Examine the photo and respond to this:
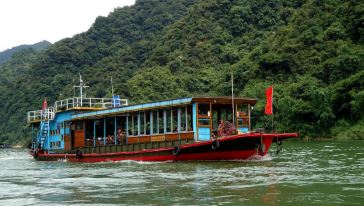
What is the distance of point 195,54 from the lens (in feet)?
241

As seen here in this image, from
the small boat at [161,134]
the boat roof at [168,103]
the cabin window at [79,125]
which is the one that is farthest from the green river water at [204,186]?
the cabin window at [79,125]

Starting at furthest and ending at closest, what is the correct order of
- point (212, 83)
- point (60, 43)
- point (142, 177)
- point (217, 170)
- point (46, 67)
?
1. point (60, 43)
2. point (46, 67)
3. point (212, 83)
4. point (217, 170)
5. point (142, 177)

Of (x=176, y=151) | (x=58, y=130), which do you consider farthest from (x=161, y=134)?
(x=58, y=130)

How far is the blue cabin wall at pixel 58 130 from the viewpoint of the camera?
28938 millimetres

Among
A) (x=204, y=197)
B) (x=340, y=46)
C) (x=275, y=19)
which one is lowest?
(x=204, y=197)

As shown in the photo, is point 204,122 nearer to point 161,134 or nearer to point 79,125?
Answer: point 161,134

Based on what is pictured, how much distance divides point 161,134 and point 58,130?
30.3 feet

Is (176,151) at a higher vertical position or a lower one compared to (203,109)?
lower

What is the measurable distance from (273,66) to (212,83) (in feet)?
31.9

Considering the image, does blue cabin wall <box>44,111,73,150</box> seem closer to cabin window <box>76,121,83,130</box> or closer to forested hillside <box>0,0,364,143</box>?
cabin window <box>76,121,83,130</box>

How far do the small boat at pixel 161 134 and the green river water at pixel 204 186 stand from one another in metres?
1.69

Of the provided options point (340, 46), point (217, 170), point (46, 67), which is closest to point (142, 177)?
point (217, 170)

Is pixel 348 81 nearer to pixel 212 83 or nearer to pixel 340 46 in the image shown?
pixel 340 46

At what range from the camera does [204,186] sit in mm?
13195
